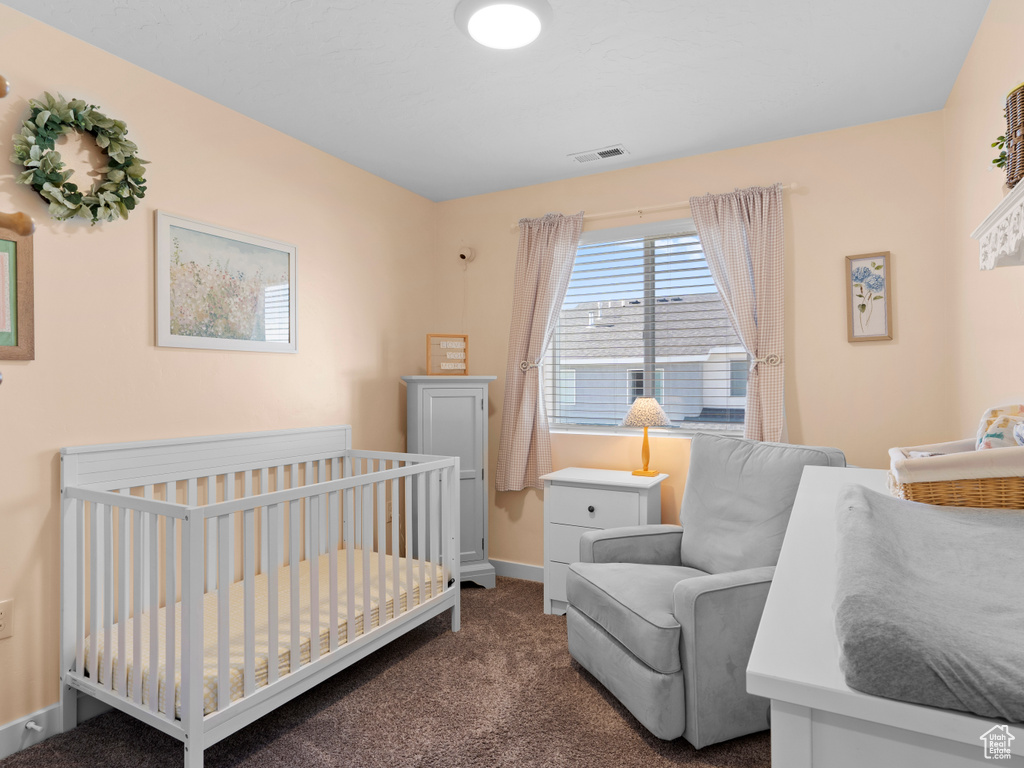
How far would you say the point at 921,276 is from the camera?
2.61 meters

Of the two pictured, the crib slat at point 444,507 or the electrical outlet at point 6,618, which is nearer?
the electrical outlet at point 6,618

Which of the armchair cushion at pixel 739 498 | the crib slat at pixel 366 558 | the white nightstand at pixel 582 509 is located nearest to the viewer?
the armchair cushion at pixel 739 498

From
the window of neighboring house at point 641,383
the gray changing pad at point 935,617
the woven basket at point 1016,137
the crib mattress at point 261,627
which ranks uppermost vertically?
the woven basket at point 1016,137

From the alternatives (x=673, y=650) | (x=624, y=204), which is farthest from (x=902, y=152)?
(x=673, y=650)

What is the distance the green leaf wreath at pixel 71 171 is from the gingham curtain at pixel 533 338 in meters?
1.98

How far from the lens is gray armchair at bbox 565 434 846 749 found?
72.3 inches

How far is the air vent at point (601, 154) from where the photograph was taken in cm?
300

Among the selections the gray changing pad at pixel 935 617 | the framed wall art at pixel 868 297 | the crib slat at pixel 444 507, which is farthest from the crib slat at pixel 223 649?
the framed wall art at pixel 868 297

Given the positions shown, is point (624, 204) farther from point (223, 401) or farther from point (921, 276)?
point (223, 401)

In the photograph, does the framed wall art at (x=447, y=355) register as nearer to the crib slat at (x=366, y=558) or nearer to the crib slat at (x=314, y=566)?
the crib slat at (x=366, y=558)

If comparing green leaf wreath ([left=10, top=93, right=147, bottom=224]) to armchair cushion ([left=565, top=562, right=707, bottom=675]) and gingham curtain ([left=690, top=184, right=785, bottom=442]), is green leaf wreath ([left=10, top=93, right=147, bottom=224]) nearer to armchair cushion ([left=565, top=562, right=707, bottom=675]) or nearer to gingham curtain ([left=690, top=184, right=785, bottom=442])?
armchair cushion ([left=565, top=562, right=707, bottom=675])

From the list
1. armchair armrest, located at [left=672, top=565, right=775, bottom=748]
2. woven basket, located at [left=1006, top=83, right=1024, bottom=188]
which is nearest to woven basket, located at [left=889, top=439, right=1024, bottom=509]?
woven basket, located at [left=1006, top=83, right=1024, bottom=188]

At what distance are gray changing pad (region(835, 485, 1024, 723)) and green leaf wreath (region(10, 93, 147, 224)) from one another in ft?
7.94

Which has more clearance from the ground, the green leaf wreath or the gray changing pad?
the green leaf wreath
